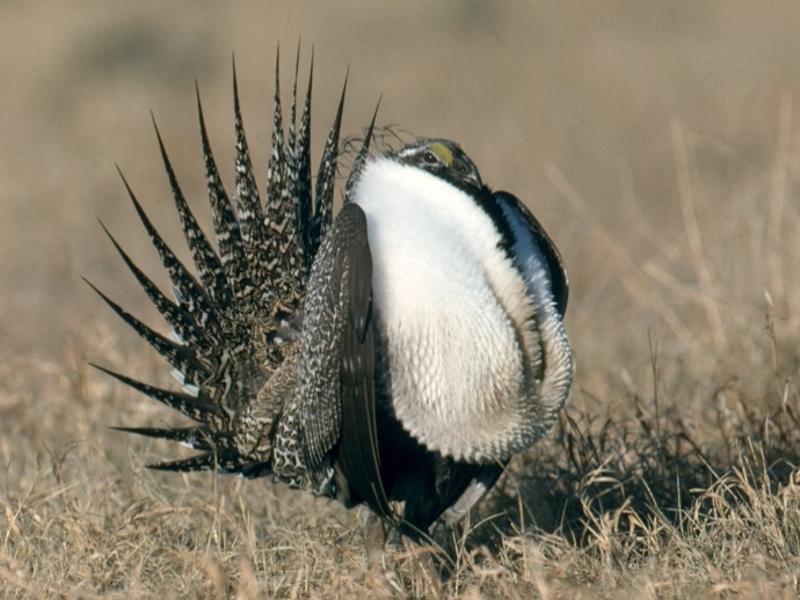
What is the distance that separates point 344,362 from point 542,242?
20.7 inches

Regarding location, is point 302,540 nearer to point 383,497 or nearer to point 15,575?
point 383,497

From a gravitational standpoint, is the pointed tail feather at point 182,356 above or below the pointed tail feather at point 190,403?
above

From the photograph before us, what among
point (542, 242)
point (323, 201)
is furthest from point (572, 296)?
point (542, 242)

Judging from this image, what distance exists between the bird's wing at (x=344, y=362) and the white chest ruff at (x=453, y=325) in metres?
0.06

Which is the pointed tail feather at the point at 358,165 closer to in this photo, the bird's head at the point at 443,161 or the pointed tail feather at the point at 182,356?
the bird's head at the point at 443,161

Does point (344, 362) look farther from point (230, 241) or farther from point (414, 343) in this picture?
point (230, 241)

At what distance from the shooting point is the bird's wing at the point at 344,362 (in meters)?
2.77

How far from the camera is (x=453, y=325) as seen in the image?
277cm

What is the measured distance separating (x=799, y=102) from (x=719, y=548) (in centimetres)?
421

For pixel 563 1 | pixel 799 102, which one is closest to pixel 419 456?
pixel 799 102

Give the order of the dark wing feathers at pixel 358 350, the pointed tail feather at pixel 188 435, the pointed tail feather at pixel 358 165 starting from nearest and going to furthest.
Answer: the dark wing feathers at pixel 358 350 → the pointed tail feather at pixel 358 165 → the pointed tail feather at pixel 188 435

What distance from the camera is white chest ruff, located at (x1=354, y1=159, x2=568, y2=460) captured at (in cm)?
278

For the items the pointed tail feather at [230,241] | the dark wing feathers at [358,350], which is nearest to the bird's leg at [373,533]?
the dark wing feathers at [358,350]

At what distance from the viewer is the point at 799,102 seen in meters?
6.73
